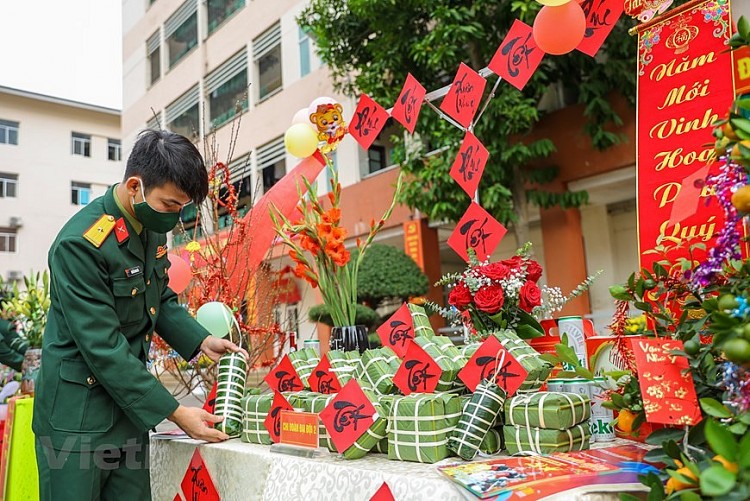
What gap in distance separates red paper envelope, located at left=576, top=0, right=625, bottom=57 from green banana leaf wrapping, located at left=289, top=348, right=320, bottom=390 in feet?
3.83

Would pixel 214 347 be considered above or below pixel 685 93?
below

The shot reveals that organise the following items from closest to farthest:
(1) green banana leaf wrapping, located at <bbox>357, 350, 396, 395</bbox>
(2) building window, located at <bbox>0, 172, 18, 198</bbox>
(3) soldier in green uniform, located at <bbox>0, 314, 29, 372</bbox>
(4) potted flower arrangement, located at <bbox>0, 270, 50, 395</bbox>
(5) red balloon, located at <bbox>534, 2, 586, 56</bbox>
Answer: (1) green banana leaf wrapping, located at <bbox>357, 350, 396, 395</bbox> < (5) red balloon, located at <bbox>534, 2, 586, 56</bbox> < (4) potted flower arrangement, located at <bbox>0, 270, 50, 395</bbox> < (3) soldier in green uniform, located at <bbox>0, 314, 29, 372</bbox> < (2) building window, located at <bbox>0, 172, 18, 198</bbox>

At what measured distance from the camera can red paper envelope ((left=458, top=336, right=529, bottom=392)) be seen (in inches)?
44.2

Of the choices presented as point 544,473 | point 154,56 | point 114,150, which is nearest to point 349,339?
point 544,473

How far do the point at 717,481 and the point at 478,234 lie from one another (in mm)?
1068

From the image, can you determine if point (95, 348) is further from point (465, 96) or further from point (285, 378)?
point (465, 96)

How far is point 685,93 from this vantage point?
126cm

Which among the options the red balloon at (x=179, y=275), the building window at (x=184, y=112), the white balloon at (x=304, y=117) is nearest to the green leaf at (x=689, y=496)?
the red balloon at (x=179, y=275)

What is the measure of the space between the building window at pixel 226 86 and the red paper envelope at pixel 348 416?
10.4 meters

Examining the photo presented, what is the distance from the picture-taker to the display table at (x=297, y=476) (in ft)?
3.17

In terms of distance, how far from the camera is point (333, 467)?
3.76 ft

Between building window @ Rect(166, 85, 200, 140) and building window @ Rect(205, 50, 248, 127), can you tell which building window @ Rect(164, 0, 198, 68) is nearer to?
building window @ Rect(166, 85, 200, 140)

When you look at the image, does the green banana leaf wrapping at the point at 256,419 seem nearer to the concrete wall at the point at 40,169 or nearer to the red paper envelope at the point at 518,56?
the red paper envelope at the point at 518,56

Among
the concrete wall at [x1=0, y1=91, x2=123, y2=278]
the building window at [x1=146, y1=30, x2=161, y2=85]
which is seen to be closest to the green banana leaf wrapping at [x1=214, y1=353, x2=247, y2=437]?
the building window at [x1=146, y1=30, x2=161, y2=85]
